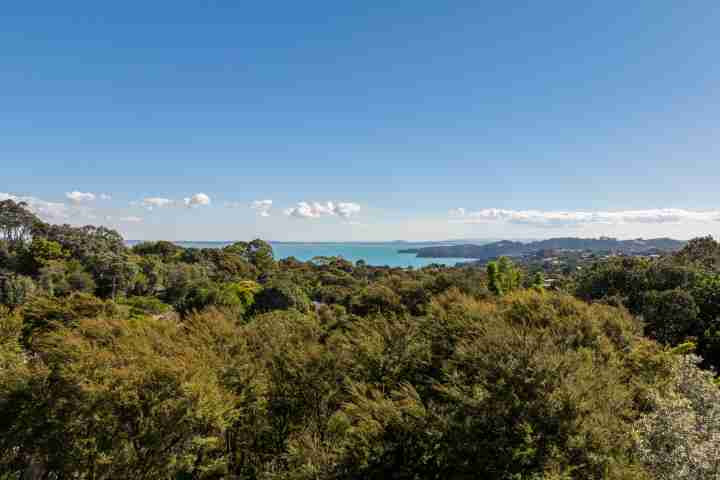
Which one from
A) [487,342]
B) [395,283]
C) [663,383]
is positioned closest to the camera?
[487,342]

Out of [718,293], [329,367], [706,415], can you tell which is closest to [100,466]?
[329,367]

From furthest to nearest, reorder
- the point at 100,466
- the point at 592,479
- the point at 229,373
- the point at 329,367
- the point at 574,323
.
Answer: the point at 574,323 < the point at 329,367 < the point at 229,373 < the point at 100,466 < the point at 592,479

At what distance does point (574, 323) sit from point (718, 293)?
1712 centimetres

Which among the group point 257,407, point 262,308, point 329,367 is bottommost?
point 262,308

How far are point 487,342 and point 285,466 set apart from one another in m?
5.97

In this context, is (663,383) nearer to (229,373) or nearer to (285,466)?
(285,466)

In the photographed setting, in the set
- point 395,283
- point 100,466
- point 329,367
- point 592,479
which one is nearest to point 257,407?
point 329,367

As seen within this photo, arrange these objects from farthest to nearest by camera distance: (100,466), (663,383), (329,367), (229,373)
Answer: (329,367) < (229,373) < (663,383) < (100,466)

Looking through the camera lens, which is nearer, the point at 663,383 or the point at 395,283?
the point at 663,383

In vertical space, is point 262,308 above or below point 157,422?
below

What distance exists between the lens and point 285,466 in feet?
29.9

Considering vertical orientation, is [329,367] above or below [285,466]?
above

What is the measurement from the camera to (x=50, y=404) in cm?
844

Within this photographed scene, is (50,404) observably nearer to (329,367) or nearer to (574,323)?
(329,367)
